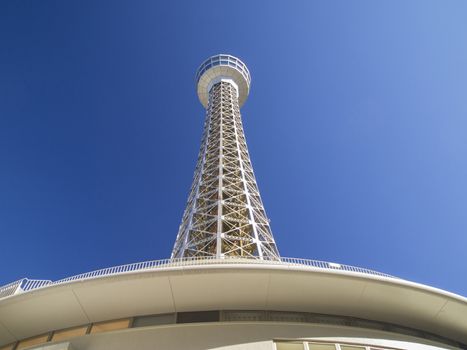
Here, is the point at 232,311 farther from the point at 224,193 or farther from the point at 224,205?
the point at 224,193

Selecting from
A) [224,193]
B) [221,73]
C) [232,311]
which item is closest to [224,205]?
[224,193]

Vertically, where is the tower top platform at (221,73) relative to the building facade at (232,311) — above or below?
above

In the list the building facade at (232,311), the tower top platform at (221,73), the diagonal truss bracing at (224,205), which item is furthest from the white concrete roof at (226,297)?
the tower top platform at (221,73)

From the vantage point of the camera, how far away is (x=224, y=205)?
1102 inches

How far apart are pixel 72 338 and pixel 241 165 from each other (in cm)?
2677

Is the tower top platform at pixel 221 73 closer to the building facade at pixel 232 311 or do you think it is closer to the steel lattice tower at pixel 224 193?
the steel lattice tower at pixel 224 193

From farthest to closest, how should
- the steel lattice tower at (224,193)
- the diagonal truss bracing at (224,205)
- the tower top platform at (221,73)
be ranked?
the tower top platform at (221,73)
the steel lattice tower at (224,193)
the diagonal truss bracing at (224,205)

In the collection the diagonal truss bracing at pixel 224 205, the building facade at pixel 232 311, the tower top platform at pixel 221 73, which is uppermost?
the tower top platform at pixel 221 73

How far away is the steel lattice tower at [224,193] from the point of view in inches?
928

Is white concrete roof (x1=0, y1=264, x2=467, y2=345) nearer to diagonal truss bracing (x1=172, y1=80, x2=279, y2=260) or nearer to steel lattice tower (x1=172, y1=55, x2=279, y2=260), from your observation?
steel lattice tower (x1=172, y1=55, x2=279, y2=260)

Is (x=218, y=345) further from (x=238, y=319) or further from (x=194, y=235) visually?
(x=194, y=235)

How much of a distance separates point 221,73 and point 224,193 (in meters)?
26.3

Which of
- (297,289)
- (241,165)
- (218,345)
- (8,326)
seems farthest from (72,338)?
(241,165)

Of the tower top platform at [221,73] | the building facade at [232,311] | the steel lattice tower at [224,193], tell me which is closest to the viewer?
the building facade at [232,311]
